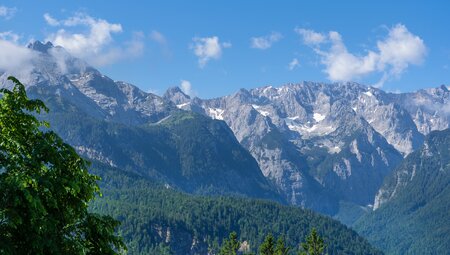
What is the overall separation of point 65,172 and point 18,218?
263 centimetres

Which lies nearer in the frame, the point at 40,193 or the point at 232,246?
the point at 40,193

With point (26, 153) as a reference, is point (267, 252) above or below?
above

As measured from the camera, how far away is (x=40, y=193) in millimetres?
17781

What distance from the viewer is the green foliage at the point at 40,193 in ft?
55.0

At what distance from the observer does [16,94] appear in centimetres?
1927

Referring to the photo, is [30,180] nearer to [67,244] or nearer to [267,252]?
[67,244]

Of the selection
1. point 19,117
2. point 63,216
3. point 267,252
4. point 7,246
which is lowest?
point 7,246

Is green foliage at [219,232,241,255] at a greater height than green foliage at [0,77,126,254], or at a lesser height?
greater

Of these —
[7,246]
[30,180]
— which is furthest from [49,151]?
[7,246]

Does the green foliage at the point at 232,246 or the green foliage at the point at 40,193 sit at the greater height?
the green foliage at the point at 232,246

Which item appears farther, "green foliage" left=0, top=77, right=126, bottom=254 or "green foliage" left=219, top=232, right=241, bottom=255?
"green foliage" left=219, top=232, right=241, bottom=255

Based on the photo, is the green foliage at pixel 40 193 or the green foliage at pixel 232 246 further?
the green foliage at pixel 232 246

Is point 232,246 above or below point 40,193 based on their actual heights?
above

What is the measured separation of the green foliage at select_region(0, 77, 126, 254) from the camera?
16.8 metres
